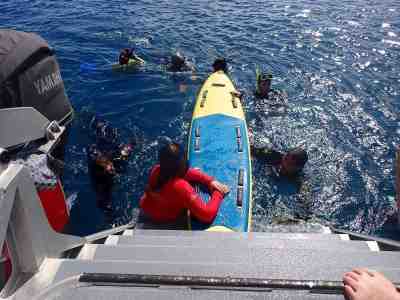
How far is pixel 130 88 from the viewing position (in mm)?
9453

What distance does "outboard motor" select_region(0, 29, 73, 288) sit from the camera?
3840 mm

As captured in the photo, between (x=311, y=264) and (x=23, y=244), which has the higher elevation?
(x=23, y=244)

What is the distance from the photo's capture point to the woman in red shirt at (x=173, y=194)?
4198mm

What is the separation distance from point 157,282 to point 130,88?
8029 millimetres

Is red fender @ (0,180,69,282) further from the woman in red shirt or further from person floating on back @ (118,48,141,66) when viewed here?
person floating on back @ (118,48,141,66)

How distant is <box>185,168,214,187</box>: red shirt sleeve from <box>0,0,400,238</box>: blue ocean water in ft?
3.47

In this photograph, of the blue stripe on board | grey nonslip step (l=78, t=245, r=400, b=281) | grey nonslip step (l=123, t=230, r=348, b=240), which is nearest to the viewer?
grey nonslip step (l=78, t=245, r=400, b=281)

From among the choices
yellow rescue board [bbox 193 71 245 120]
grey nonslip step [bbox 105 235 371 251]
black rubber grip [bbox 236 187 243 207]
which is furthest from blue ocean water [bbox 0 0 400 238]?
grey nonslip step [bbox 105 235 371 251]

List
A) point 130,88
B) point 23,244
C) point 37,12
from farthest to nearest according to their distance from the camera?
point 37,12, point 130,88, point 23,244

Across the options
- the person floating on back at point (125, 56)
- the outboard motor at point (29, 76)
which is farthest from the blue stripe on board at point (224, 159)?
the person floating on back at point (125, 56)

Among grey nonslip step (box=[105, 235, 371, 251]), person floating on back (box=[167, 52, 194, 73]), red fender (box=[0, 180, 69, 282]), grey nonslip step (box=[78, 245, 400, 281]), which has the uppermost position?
grey nonslip step (box=[78, 245, 400, 281])

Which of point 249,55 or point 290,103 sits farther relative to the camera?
point 249,55

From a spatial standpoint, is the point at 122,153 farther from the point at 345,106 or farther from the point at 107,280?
the point at 345,106

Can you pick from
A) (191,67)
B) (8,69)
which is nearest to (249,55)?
(191,67)
